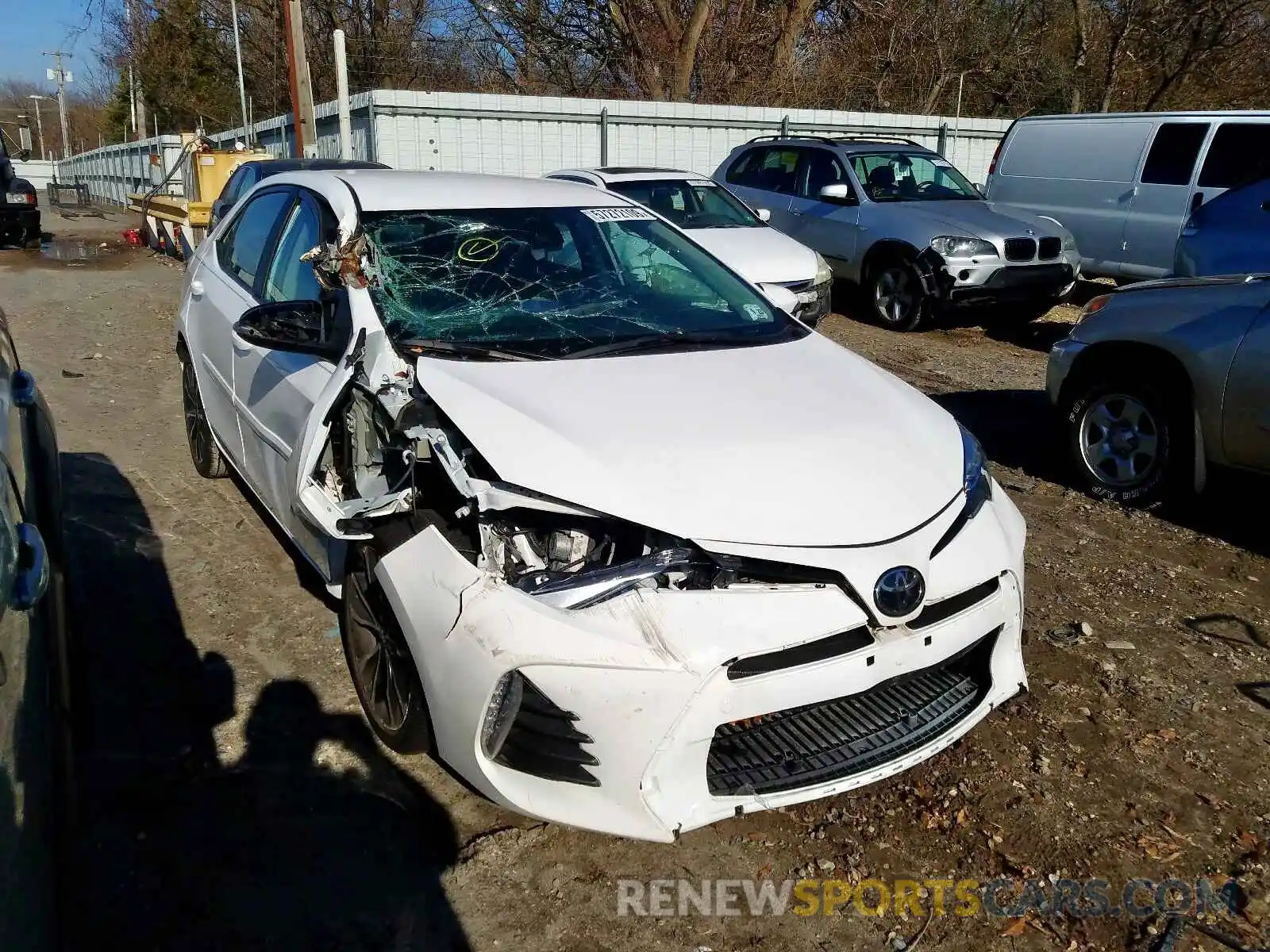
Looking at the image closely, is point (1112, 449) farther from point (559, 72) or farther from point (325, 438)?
point (559, 72)

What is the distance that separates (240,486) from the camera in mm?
5379

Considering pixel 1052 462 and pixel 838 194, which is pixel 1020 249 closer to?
pixel 838 194

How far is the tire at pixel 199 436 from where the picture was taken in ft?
17.3

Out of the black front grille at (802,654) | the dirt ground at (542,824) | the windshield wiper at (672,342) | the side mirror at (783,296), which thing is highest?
the windshield wiper at (672,342)

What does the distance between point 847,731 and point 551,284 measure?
76.6 inches

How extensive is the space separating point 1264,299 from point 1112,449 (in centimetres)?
103

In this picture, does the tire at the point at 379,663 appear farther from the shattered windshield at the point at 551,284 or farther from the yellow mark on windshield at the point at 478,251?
the yellow mark on windshield at the point at 478,251

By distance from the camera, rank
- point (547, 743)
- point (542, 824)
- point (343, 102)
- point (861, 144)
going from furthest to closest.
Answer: point (343, 102)
point (861, 144)
point (542, 824)
point (547, 743)

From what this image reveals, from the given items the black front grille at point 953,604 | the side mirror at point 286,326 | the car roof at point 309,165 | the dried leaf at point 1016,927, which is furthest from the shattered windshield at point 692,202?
the dried leaf at point 1016,927

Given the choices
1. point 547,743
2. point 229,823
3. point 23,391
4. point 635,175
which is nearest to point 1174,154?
point 635,175

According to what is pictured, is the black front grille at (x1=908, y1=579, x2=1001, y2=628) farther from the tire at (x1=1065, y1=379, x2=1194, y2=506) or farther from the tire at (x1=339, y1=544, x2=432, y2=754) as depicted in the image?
the tire at (x1=1065, y1=379, x2=1194, y2=506)

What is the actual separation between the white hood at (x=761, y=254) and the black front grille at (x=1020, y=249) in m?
1.89

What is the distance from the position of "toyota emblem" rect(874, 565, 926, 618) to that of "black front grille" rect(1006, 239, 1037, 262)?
25.0 feet

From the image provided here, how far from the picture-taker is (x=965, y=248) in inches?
366
